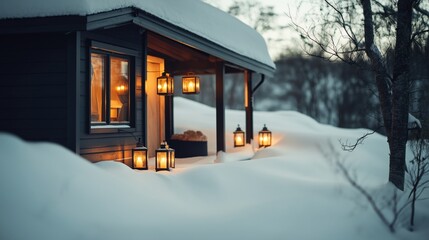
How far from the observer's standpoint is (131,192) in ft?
18.7

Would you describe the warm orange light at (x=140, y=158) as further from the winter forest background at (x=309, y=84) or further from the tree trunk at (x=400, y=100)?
the winter forest background at (x=309, y=84)

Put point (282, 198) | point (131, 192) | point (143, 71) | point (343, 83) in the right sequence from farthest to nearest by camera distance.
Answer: point (343, 83), point (143, 71), point (282, 198), point (131, 192)

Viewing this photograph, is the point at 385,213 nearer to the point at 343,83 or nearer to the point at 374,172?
the point at 374,172

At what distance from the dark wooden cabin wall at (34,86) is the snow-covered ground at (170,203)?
1.00 metres

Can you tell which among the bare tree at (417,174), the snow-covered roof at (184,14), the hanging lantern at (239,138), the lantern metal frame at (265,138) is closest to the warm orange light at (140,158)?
the snow-covered roof at (184,14)

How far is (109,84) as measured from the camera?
7566 millimetres

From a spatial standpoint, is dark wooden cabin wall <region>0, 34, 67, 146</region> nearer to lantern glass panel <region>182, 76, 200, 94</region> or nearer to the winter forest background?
lantern glass panel <region>182, 76, 200, 94</region>

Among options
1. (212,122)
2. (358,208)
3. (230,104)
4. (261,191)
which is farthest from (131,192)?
(230,104)

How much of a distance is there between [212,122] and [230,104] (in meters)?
12.9

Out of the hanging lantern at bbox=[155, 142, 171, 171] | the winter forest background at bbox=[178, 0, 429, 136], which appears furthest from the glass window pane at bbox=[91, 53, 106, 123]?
the winter forest background at bbox=[178, 0, 429, 136]

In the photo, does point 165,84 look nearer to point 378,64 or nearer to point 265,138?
point 265,138

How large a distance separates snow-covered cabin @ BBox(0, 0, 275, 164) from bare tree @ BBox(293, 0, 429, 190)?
8.30 ft

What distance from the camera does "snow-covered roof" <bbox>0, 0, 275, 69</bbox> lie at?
627cm

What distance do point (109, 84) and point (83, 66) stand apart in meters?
0.71
